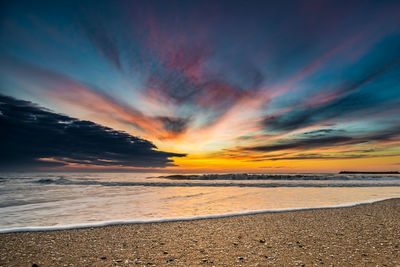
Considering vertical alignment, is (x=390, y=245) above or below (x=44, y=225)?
below

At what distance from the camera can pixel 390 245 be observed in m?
5.43

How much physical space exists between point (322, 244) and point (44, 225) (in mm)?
9148

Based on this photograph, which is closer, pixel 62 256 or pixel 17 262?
pixel 17 262

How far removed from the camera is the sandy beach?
4598mm

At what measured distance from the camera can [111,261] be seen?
4.60 metres

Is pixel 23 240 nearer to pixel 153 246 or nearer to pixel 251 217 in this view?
pixel 153 246

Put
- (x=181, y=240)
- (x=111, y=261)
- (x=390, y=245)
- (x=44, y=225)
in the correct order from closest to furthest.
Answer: (x=111, y=261) < (x=390, y=245) < (x=181, y=240) < (x=44, y=225)

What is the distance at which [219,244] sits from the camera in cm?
559

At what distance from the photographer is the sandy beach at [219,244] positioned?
4.60m

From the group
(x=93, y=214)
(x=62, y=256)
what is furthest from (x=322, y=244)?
(x=93, y=214)

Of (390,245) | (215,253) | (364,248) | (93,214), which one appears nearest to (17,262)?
(215,253)

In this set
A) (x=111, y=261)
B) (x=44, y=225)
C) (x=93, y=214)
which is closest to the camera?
(x=111, y=261)

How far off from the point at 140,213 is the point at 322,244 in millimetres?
7358

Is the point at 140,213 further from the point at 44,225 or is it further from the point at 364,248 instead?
the point at 364,248
